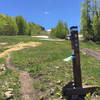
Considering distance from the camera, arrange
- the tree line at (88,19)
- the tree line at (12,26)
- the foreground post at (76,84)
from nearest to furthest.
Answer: the foreground post at (76,84)
the tree line at (88,19)
the tree line at (12,26)

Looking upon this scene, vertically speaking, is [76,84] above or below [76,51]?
below

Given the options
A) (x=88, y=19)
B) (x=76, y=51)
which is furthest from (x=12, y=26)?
(x=76, y=51)

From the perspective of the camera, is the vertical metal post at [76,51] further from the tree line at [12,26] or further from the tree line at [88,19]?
the tree line at [12,26]

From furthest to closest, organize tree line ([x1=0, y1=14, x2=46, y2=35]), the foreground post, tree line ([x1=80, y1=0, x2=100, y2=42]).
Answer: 1. tree line ([x1=0, y1=14, x2=46, y2=35])
2. tree line ([x1=80, y1=0, x2=100, y2=42])
3. the foreground post

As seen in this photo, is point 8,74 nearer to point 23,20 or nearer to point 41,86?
point 41,86

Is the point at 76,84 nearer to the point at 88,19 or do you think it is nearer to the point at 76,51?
the point at 76,51

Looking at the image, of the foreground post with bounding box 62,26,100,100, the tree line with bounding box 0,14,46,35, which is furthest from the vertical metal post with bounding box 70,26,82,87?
the tree line with bounding box 0,14,46,35

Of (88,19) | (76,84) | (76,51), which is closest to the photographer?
(76,51)

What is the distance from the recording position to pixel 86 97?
16.4ft

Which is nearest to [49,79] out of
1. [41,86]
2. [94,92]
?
[41,86]

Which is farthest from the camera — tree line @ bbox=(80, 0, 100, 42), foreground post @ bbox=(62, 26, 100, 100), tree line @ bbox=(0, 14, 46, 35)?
tree line @ bbox=(0, 14, 46, 35)

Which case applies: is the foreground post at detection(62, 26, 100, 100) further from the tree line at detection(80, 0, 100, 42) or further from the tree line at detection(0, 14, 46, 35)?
the tree line at detection(0, 14, 46, 35)

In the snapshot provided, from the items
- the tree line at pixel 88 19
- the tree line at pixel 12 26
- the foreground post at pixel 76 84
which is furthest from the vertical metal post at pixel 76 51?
the tree line at pixel 12 26

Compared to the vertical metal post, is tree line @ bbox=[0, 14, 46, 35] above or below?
above
